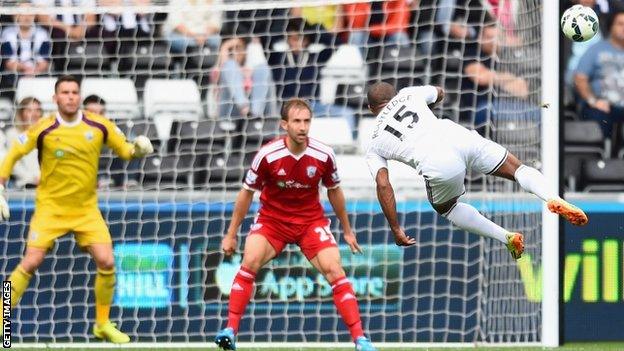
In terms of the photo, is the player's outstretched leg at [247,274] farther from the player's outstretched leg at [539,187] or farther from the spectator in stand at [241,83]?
the spectator in stand at [241,83]

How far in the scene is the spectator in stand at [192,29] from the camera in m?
14.0

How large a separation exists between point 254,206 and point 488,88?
2.51 metres

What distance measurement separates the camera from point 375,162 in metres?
10.2

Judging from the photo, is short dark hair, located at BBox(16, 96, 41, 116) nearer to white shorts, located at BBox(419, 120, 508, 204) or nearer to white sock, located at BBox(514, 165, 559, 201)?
white shorts, located at BBox(419, 120, 508, 204)

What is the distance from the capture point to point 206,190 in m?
13.3

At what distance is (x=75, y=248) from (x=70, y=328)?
2.35ft

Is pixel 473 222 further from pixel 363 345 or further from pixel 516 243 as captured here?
pixel 363 345

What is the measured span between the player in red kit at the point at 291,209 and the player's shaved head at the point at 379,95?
70cm

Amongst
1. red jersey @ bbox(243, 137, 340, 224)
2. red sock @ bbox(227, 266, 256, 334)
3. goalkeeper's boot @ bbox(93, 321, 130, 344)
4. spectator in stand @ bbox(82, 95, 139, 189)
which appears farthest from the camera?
spectator in stand @ bbox(82, 95, 139, 189)

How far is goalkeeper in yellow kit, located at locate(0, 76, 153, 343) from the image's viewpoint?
38.0 ft

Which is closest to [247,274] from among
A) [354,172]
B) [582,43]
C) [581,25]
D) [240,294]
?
[240,294]

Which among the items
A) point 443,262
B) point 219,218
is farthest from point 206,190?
point 443,262

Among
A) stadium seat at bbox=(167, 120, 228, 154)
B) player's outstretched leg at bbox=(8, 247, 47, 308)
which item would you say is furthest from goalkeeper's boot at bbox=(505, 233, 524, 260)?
stadium seat at bbox=(167, 120, 228, 154)

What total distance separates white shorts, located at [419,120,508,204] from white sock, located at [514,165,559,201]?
0.57ft
